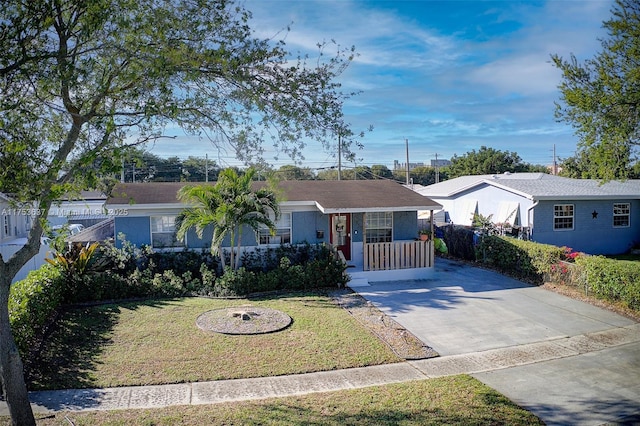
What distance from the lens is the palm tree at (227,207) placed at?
43.4 ft

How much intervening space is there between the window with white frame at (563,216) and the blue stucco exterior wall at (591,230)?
0.47ft

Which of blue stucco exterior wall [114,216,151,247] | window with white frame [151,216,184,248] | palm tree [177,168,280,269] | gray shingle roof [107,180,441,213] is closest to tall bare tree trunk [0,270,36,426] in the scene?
palm tree [177,168,280,269]

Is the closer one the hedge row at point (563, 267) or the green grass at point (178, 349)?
the green grass at point (178, 349)

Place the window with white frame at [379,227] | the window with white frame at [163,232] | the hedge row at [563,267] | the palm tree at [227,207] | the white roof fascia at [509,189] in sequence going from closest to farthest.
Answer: the hedge row at [563,267], the palm tree at [227,207], the window with white frame at [163,232], the window with white frame at [379,227], the white roof fascia at [509,189]

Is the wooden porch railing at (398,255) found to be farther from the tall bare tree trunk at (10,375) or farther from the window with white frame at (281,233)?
the tall bare tree trunk at (10,375)

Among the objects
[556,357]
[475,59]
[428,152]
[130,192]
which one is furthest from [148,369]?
[428,152]

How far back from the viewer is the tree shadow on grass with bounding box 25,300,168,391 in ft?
24.0

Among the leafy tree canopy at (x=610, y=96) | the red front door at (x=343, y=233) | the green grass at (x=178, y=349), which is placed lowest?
the green grass at (x=178, y=349)

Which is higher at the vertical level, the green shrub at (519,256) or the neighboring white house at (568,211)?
the neighboring white house at (568,211)

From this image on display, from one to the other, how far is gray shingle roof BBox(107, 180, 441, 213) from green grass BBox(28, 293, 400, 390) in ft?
15.4

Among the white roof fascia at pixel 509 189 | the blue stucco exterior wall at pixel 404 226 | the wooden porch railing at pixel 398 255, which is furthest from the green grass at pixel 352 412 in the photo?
the white roof fascia at pixel 509 189

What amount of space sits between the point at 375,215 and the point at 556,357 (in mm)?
9143

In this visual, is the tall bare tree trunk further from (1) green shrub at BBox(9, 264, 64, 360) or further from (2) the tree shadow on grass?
(1) green shrub at BBox(9, 264, 64, 360)

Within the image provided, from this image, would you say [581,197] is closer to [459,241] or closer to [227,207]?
[459,241]
